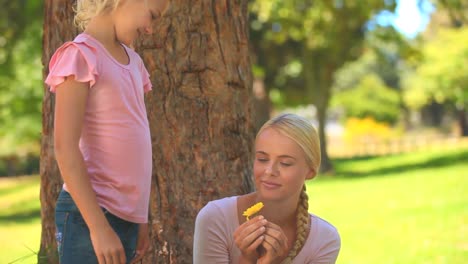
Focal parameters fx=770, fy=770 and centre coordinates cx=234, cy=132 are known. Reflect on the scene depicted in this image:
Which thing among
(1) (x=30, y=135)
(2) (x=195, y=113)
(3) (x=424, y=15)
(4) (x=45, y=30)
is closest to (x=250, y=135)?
(2) (x=195, y=113)

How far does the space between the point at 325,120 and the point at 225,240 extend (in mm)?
29343

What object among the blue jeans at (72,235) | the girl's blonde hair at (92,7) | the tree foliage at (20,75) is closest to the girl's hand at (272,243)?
the blue jeans at (72,235)

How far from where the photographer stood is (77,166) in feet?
8.34

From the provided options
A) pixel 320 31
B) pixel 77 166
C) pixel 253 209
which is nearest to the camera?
pixel 77 166

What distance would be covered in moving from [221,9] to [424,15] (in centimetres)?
1122

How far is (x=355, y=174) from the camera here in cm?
2684

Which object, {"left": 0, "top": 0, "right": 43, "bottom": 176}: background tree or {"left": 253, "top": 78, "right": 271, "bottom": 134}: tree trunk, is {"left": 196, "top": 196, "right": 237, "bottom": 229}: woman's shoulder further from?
{"left": 253, "top": 78, "right": 271, "bottom": 134}: tree trunk

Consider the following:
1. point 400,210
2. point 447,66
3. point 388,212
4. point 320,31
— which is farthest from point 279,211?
point 447,66

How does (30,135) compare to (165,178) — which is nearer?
(165,178)

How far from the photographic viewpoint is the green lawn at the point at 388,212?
1012 centimetres

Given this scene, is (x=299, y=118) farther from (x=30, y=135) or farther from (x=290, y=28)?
(x=30, y=135)

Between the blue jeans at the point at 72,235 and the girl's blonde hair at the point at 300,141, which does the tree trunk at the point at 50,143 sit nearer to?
the girl's blonde hair at the point at 300,141

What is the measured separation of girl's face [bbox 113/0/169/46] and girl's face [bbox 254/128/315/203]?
831 millimetres

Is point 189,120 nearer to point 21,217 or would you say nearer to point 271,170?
point 271,170
